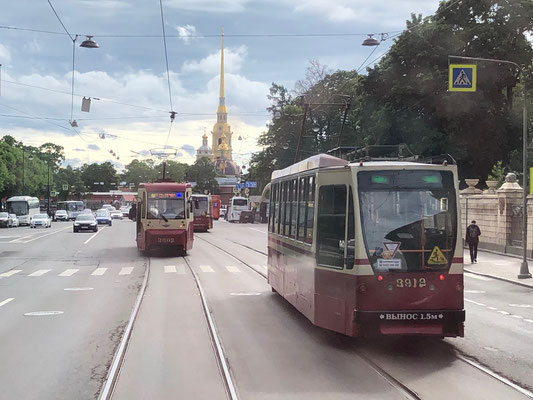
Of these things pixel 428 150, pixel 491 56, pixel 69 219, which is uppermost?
pixel 491 56

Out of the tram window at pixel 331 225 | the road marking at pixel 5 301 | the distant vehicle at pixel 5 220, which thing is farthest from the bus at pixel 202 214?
the tram window at pixel 331 225

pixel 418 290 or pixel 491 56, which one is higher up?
pixel 491 56

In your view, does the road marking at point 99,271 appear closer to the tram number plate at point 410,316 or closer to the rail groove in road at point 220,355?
the rail groove in road at point 220,355

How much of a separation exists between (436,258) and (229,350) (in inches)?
125

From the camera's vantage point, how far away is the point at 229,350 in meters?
8.66

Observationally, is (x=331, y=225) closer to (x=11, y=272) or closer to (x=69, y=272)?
(x=69, y=272)

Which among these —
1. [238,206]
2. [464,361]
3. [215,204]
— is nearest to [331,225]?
[464,361]

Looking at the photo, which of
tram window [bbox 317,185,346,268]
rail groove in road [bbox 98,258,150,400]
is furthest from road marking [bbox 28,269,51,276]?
tram window [bbox 317,185,346,268]

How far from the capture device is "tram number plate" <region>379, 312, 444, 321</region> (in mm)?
8219

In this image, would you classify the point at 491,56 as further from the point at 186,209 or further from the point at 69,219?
the point at 69,219

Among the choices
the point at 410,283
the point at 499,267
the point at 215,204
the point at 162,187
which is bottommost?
the point at 499,267

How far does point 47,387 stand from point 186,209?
18.7 meters

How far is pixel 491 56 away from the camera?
37.2 m

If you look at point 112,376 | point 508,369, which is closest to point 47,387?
point 112,376
